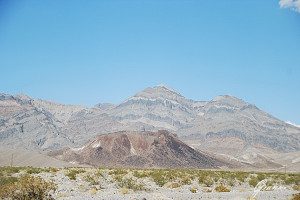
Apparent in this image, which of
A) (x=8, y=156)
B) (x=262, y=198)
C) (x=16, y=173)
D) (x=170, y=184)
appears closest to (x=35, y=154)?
(x=8, y=156)

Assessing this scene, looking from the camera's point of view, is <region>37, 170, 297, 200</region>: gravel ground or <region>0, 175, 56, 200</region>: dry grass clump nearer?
<region>0, 175, 56, 200</region>: dry grass clump

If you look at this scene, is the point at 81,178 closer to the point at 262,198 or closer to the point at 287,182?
the point at 262,198

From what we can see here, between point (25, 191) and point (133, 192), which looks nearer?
point (25, 191)

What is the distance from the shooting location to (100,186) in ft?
133

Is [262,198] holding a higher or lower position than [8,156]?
lower

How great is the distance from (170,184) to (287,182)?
61.3 feet

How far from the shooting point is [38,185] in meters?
24.2

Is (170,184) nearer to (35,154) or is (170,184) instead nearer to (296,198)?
(296,198)

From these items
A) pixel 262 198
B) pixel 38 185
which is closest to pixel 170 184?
pixel 262 198

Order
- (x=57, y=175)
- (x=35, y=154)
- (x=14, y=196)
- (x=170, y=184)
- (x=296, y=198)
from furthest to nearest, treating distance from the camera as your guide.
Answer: (x=35, y=154), (x=57, y=175), (x=170, y=184), (x=296, y=198), (x=14, y=196)

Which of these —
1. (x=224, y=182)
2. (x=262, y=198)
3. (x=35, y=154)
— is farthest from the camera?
(x=35, y=154)

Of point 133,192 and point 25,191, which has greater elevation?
point 133,192

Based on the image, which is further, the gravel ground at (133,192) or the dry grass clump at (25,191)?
the gravel ground at (133,192)

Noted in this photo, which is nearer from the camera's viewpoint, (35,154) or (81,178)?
(81,178)
